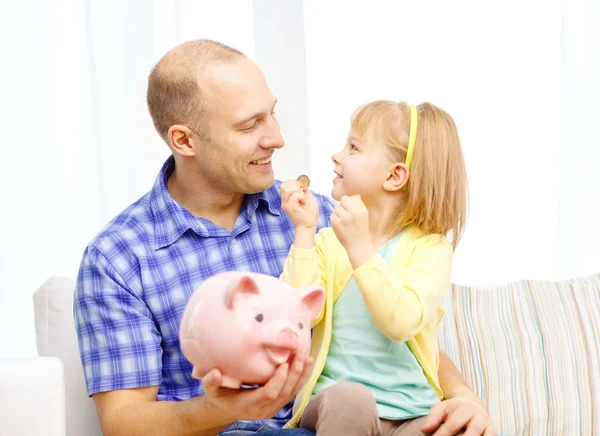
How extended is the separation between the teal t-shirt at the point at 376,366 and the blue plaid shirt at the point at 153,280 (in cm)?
22

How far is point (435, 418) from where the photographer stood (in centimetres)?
150

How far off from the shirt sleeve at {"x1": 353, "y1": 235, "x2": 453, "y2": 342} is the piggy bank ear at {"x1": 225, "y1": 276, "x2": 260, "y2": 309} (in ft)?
1.04

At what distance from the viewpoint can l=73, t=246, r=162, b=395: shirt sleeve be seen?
64.6 inches

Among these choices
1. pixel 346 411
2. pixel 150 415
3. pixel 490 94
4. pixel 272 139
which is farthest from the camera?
pixel 490 94

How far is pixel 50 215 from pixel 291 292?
1886mm

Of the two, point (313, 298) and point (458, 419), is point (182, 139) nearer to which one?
point (313, 298)

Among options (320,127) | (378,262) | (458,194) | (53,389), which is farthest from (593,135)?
(53,389)

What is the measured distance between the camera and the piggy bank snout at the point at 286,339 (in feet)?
3.90

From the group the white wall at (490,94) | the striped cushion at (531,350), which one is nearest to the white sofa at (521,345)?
the striped cushion at (531,350)

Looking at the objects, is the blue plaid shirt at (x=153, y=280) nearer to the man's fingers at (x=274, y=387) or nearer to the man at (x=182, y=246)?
the man at (x=182, y=246)

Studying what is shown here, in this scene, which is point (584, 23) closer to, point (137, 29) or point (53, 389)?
point (137, 29)

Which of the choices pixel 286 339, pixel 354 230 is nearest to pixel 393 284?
pixel 354 230

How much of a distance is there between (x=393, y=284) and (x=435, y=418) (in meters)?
0.26

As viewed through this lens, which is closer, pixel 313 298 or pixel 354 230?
pixel 313 298
